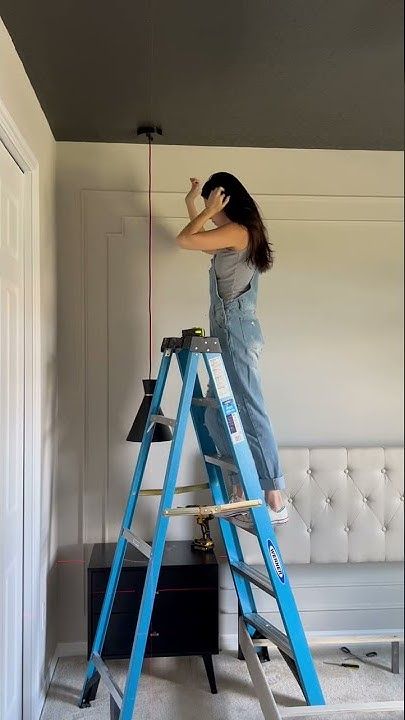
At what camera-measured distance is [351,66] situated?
96 cm

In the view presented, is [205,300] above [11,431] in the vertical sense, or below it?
above

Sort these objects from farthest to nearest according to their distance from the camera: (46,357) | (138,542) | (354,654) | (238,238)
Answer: (46,357)
(138,542)
(238,238)
(354,654)

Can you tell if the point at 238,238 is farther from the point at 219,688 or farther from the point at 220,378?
the point at 219,688

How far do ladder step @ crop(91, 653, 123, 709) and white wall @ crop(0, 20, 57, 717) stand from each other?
220 millimetres

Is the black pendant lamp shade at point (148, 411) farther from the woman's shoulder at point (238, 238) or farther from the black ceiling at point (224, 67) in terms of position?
the woman's shoulder at point (238, 238)

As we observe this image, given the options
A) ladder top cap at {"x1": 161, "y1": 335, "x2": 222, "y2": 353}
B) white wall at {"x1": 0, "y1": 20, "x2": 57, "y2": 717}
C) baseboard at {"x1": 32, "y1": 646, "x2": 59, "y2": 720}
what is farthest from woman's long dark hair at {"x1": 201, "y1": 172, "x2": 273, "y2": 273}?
baseboard at {"x1": 32, "y1": 646, "x2": 59, "y2": 720}

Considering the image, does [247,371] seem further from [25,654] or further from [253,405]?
[25,654]

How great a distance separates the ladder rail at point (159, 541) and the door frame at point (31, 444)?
41 centimetres

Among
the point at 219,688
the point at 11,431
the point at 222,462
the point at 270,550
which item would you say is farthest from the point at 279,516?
the point at 11,431

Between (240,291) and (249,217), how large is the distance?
0.47 ft

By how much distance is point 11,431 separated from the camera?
1422mm

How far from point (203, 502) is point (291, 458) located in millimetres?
318

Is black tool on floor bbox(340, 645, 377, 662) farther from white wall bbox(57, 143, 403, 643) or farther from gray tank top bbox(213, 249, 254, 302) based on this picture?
gray tank top bbox(213, 249, 254, 302)

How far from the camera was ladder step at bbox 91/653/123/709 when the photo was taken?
1.27m
